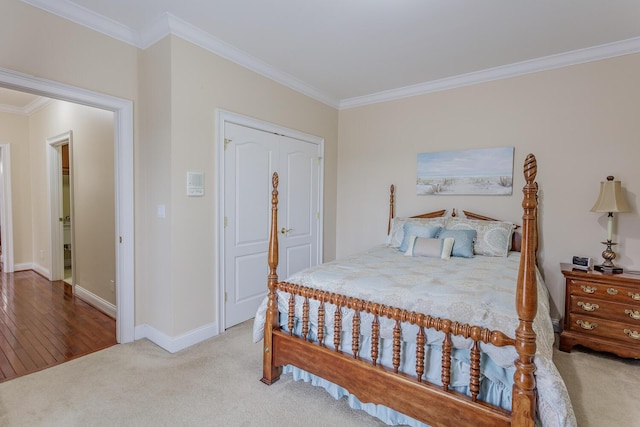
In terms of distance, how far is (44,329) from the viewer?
3.02 meters

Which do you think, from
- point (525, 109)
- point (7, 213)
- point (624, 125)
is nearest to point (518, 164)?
point (525, 109)

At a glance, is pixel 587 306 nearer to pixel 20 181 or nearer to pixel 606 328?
pixel 606 328

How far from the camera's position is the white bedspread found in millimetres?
1330

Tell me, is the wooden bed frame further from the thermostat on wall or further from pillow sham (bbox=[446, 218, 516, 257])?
pillow sham (bbox=[446, 218, 516, 257])

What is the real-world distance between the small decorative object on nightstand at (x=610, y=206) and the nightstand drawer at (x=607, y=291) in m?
0.18

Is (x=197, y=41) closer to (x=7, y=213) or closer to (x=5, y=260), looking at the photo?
(x=7, y=213)

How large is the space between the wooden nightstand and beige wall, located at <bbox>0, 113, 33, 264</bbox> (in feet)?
24.3

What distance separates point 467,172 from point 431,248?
124cm

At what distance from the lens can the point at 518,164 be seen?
3.36 m

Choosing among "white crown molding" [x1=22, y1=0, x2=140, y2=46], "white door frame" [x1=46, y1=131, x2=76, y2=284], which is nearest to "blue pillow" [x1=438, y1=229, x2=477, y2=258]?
"white crown molding" [x1=22, y1=0, x2=140, y2=46]

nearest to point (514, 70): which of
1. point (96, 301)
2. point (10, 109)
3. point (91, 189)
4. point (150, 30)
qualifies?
point (150, 30)

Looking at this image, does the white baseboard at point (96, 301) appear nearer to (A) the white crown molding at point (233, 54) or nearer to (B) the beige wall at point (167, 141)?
(B) the beige wall at point (167, 141)

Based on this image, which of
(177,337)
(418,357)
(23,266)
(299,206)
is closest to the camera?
(418,357)

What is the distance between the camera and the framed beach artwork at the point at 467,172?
341 cm
